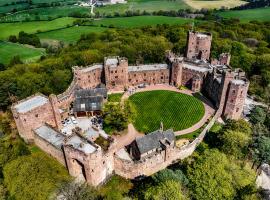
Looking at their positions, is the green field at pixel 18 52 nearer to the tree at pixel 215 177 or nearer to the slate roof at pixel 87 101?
the slate roof at pixel 87 101

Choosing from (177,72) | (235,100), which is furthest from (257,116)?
(177,72)

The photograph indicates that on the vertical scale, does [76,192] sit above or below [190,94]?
below

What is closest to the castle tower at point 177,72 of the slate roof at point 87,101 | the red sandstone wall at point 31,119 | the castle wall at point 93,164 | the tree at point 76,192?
the slate roof at point 87,101

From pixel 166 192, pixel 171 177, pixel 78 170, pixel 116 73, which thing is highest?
pixel 116 73

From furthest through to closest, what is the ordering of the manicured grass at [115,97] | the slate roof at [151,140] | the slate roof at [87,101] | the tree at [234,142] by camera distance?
the manicured grass at [115,97] → the slate roof at [87,101] → the tree at [234,142] → the slate roof at [151,140]

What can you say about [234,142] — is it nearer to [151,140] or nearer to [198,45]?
[151,140]

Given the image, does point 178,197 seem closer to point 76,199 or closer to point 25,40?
point 76,199
